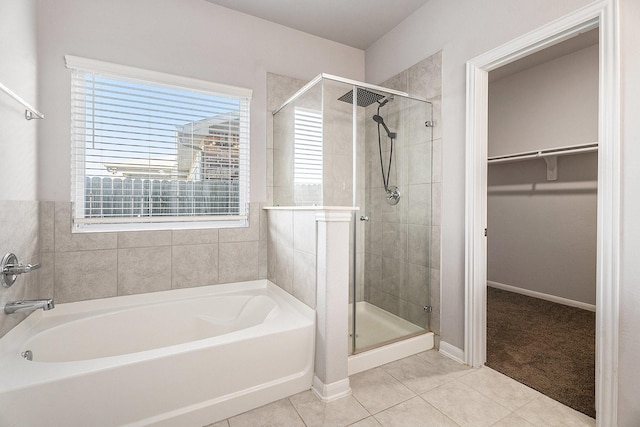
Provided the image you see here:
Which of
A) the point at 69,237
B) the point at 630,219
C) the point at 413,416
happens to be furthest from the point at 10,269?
the point at 630,219

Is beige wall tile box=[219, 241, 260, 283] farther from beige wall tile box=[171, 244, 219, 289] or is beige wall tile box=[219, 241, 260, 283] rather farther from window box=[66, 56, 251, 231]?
window box=[66, 56, 251, 231]

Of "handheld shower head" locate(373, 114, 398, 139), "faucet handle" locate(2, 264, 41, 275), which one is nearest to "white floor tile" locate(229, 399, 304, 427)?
"faucet handle" locate(2, 264, 41, 275)

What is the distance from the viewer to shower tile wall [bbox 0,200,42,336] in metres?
A: 1.55

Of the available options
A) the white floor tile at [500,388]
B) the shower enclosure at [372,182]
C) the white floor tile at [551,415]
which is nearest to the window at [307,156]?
the shower enclosure at [372,182]

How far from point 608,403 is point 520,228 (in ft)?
8.75

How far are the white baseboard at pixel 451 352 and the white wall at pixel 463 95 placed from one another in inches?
1.6

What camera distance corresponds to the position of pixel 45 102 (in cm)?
198

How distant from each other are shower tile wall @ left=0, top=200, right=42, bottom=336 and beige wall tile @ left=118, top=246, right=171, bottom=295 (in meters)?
0.41

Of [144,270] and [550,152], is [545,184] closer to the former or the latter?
[550,152]

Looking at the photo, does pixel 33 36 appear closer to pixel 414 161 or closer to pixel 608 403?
pixel 414 161

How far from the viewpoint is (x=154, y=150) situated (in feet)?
7.54

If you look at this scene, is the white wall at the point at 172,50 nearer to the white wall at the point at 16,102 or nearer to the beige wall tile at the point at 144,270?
the white wall at the point at 16,102

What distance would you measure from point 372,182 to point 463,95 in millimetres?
852

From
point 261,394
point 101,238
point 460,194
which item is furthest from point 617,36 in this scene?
point 101,238
